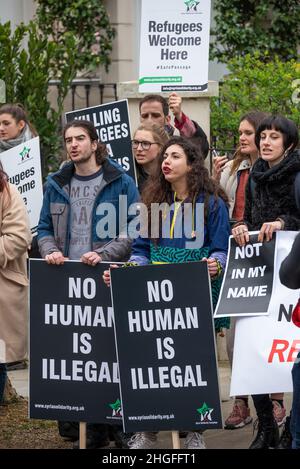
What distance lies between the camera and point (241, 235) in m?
6.98

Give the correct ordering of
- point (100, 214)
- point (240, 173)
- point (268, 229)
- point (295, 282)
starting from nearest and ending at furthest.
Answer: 1. point (295, 282)
2. point (268, 229)
3. point (100, 214)
4. point (240, 173)

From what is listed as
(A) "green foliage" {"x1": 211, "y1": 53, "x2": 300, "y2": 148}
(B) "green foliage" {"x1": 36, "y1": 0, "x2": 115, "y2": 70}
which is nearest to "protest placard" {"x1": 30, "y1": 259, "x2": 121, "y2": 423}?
(A) "green foliage" {"x1": 211, "y1": 53, "x2": 300, "y2": 148}

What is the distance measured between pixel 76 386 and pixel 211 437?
1037 mm

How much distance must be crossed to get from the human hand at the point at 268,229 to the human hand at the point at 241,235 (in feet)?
0.28

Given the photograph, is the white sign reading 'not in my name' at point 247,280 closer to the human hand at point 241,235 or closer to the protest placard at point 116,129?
the human hand at point 241,235

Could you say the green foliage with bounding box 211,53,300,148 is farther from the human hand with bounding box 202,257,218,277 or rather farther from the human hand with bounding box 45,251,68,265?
the human hand with bounding box 45,251,68,265

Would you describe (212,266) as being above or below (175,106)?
below

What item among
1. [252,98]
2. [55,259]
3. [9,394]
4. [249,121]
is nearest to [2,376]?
[9,394]

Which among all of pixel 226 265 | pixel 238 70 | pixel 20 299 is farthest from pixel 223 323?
pixel 238 70

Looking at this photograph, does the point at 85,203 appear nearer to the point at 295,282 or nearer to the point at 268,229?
the point at 268,229

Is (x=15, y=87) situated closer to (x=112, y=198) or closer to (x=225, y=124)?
(x=225, y=124)

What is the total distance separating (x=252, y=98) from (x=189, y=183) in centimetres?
471

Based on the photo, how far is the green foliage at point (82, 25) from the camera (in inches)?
706

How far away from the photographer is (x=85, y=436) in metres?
7.02
